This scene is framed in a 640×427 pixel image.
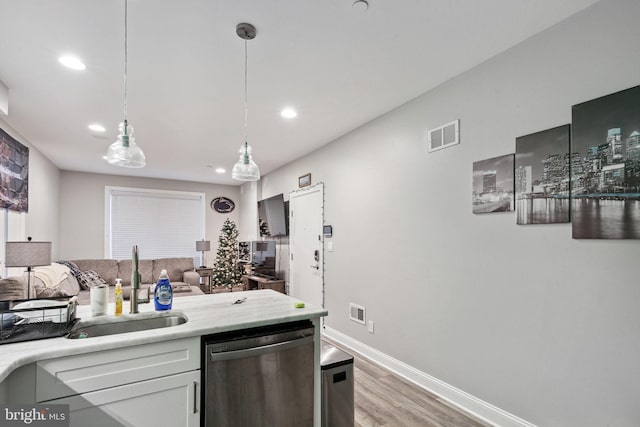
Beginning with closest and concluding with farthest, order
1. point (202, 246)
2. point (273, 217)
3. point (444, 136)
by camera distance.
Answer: point (444, 136) < point (273, 217) < point (202, 246)

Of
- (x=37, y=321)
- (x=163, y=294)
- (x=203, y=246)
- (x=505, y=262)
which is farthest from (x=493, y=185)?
(x=203, y=246)

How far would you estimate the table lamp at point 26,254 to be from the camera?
3.06 meters

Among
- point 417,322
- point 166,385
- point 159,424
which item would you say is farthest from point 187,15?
point 417,322

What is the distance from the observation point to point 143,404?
4.76 ft

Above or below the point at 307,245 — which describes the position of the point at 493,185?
above

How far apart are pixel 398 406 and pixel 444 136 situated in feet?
7.32

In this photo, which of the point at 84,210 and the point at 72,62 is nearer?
the point at 72,62

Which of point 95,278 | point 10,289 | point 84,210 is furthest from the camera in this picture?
point 84,210

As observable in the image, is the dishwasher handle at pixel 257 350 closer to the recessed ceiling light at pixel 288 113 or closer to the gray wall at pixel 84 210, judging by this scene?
the recessed ceiling light at pixel 288 113

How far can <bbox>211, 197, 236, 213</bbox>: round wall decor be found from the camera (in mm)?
7844

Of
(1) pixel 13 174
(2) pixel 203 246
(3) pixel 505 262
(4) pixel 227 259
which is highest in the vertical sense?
(1) pixel 13 174

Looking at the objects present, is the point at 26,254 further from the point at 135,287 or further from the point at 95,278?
the point at 95,278

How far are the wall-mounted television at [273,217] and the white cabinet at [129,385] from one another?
3.95 meters

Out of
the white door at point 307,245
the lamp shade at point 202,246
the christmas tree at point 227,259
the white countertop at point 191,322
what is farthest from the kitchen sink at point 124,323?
the lamp shade at point 202,246
